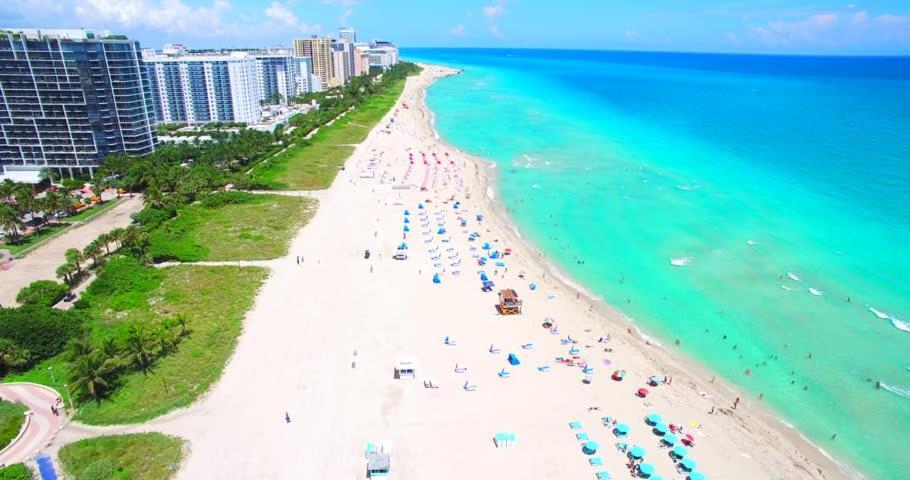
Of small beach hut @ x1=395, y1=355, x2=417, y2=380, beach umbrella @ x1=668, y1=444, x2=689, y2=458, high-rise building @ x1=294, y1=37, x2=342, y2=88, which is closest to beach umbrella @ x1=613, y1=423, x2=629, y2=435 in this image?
beach umbrella @ x1=668, y1=444, x2=689, y2=458

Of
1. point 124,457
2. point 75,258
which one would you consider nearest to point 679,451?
point 124,457

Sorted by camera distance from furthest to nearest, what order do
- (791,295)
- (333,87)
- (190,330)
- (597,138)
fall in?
(333,87), (597,138), (791,295), (190,330)

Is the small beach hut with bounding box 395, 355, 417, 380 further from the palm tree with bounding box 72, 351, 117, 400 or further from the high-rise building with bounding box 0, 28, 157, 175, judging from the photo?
the high-rise building with bounding box 0, 28, 157, 175

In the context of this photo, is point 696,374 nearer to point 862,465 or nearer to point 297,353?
point 862,465

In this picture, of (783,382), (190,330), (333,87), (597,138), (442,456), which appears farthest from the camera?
(333,87)

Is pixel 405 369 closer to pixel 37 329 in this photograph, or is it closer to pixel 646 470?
pixel 646 470

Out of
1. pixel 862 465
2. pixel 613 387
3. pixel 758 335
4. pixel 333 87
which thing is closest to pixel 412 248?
pixel 613 387

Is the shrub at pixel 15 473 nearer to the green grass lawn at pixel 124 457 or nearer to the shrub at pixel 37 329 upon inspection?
the green grass lawn at pixel 124 457
